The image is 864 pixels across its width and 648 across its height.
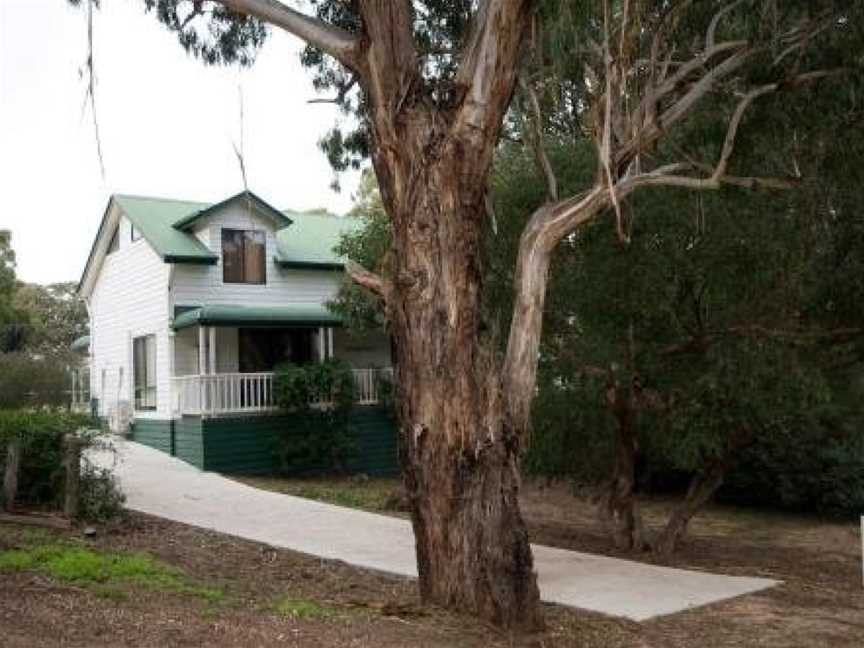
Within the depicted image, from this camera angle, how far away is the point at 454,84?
28.6 feet

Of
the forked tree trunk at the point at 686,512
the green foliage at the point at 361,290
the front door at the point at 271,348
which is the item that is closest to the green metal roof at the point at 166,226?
the front door at the point at 271,348

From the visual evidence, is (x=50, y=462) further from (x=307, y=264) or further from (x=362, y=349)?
(x=362, y=349)

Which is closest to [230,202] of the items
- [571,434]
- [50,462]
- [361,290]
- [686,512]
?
[361,290]

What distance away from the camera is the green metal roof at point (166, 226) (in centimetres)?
2309

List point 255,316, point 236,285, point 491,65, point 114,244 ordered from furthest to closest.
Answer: point 114,244
point 236,285
point 255,316
point 491,65

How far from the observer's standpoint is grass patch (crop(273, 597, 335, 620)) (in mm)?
8195

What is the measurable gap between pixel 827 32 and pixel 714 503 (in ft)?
44.5

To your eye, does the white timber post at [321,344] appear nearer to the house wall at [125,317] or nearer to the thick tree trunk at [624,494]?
the house wall at [125,317]

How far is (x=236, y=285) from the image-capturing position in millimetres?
24188

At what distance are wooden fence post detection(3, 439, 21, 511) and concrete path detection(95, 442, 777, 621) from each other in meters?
1.64

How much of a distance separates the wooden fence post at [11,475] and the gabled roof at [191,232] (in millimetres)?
10174

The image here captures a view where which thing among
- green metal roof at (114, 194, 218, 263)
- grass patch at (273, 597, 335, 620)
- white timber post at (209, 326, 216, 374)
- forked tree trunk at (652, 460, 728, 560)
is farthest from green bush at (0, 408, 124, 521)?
green metal roof at (114, 194, 218, 263)

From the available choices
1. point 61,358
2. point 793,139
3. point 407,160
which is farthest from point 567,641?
point 61,358

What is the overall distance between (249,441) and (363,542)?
9.62 m
